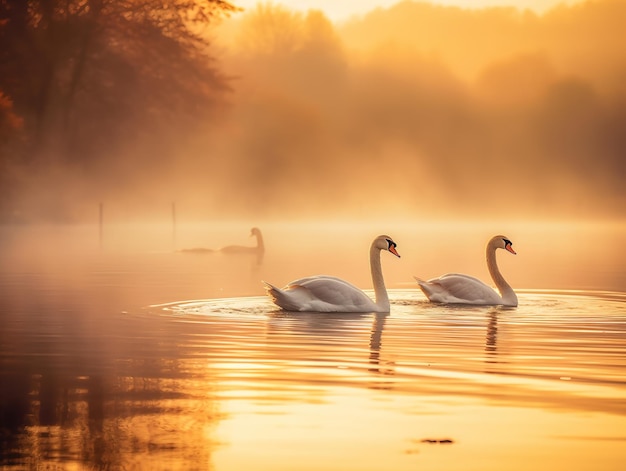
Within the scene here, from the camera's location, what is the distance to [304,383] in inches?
506

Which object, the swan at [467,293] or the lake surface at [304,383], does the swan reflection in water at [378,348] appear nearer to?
the lake surface at [304,383]

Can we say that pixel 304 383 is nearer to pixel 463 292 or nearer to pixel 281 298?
pixel 281 298

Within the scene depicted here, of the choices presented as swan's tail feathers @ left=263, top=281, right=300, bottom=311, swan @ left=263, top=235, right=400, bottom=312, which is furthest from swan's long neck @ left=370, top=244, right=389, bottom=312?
swan's tail feathers @ left=263, top=281, right=300, bottom=311

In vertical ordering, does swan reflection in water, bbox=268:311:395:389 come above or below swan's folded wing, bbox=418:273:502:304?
below

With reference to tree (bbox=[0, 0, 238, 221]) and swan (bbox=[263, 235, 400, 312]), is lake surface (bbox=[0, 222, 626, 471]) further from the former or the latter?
tree (bbox=[0, 0, 238, 221])

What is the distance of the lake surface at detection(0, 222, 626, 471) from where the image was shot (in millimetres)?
9648

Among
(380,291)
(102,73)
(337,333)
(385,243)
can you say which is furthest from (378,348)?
(102,73)

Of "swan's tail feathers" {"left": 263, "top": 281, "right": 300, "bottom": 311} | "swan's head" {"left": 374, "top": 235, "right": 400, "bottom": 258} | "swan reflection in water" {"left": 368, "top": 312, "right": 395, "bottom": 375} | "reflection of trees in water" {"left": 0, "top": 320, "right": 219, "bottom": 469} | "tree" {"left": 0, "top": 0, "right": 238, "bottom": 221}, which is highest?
"tree" {"left": 0, "top": 0, "right": 238, "bottom": 221}

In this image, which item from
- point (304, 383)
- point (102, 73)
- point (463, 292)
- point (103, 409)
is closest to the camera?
point (103, 409)

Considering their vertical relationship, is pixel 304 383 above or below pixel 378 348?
below

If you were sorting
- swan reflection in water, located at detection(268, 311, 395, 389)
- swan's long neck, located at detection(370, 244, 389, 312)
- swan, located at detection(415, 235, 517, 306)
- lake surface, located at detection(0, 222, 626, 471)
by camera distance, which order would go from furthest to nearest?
swan, located at detection(415, 235, 517, 306) < swan's long neck, located at detection(370, 244, 389, 312) < swan reflection in water, located at detection(268, 311, 395, 389) < lake surface, located at detection(0, 222, 626, 471)

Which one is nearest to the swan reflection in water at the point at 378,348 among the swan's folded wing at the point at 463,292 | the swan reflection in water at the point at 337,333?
the swan reflection in water at the point at 337,333

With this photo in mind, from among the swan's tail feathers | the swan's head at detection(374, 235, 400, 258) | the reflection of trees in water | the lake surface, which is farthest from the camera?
the swan's head at detection(374, 235, 400, 258)

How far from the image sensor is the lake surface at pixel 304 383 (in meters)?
9.65
